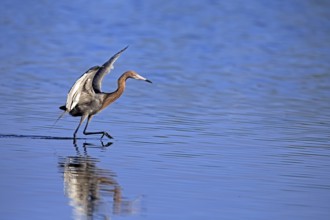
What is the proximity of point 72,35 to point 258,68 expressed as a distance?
821cm

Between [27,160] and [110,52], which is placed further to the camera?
[110,52]

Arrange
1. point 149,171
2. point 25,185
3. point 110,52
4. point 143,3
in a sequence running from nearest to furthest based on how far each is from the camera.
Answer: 1. point 25,185
2. point 149,171
3. point 110,52
4. point 143,3

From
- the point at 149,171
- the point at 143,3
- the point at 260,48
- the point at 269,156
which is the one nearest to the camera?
the point at 149,171

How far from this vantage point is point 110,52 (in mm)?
24984

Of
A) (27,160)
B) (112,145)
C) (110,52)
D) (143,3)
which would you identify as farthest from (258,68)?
(143,3)

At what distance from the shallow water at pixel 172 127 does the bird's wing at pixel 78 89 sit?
1.28ft

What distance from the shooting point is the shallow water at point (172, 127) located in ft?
30.2

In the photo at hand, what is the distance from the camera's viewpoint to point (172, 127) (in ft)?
45.0

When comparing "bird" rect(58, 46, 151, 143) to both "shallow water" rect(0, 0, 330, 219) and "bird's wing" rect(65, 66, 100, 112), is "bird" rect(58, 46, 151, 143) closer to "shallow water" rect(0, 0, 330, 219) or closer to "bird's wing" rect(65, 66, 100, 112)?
"bird's wing" rect(65, 66, 100, 112)

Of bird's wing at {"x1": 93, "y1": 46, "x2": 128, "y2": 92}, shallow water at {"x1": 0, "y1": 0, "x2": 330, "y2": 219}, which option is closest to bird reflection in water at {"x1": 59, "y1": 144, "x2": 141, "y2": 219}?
shallow water at {"x1": 0, "y1": 0, "x2": 330, "y2": 219}

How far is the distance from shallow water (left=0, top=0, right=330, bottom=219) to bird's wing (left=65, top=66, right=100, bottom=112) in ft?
1.28

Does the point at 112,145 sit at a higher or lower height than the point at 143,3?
lower

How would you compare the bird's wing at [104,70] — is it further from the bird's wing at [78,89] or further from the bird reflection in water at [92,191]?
the bird reflection in water at [92,191]

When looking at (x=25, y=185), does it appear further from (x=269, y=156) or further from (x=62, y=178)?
(x=269, y=156)
